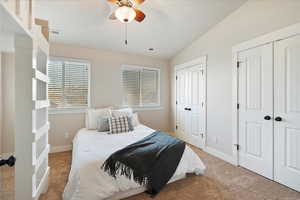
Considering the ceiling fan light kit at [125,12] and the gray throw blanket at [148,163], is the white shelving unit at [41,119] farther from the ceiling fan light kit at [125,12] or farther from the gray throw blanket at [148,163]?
the ceiling fan light kit at [125,12]

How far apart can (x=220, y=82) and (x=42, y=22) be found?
122 inches

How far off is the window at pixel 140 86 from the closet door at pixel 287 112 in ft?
9.63

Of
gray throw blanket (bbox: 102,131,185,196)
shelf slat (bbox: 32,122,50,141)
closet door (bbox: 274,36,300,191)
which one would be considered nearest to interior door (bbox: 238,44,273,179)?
closet door (bbox: 274,36,300,191)

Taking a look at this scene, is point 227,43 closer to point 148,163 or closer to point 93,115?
point 148,163

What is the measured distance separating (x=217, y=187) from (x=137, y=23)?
303cm

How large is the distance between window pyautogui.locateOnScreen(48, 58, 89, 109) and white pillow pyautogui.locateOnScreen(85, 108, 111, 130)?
389 millimetres

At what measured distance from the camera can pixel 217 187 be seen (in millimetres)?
2098

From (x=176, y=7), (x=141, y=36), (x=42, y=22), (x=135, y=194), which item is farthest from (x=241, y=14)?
(x=135, y=194)

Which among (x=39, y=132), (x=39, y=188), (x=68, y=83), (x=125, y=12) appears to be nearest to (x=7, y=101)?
(x=68, y=83)

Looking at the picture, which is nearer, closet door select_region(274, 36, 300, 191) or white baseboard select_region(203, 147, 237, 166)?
closet door select_region(274, 36, 300, 191)

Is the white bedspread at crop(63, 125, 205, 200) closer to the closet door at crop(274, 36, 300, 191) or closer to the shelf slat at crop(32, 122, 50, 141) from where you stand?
the shelf slat at crop(32, 122, 50, 141)

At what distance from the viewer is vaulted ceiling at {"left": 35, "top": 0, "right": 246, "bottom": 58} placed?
2.44m

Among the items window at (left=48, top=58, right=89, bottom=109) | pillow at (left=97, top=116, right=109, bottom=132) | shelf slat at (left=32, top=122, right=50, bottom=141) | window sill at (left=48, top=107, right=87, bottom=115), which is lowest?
pillow at (left=97, top=116, right=109, bottom=132)

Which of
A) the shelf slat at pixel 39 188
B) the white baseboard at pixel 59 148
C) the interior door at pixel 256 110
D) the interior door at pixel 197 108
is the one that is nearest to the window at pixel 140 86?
the interior door at pixel 197 108
